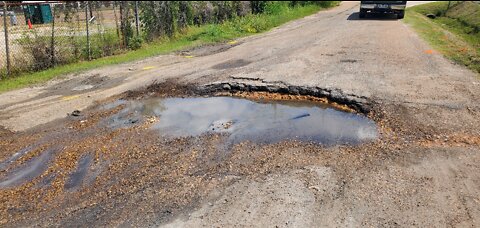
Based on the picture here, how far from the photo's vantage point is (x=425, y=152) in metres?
5.75

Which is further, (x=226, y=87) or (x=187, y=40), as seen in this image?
(x=187, y=40)

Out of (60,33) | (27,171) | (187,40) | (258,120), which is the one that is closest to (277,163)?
(258,120)

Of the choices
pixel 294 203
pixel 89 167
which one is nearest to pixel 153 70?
pixel 89 167

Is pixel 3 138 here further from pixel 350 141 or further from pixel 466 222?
pixel 466 222

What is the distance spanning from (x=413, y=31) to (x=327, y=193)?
13.7 m

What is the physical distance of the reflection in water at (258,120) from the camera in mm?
6594

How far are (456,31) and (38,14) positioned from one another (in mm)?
16767

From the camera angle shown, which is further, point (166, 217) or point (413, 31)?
point (413, 31)

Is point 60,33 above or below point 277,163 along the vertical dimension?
above

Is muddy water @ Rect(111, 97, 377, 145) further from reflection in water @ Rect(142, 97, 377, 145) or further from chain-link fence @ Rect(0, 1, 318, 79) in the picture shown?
chain-link fence @ Rect(0, 1, 318, 79)

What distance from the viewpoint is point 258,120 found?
7422mm

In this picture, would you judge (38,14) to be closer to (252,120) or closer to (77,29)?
(77,29)

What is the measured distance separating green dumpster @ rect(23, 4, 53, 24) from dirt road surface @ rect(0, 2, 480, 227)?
4.17 meters

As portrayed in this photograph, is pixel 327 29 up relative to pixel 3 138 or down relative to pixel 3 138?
up
